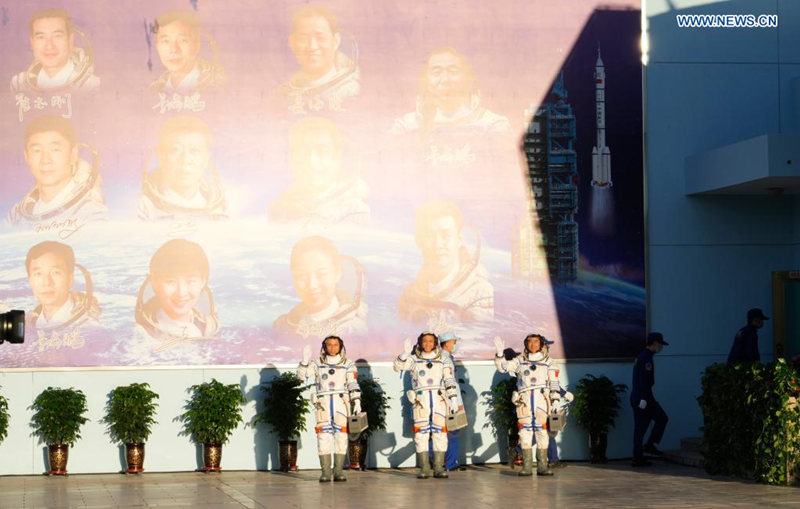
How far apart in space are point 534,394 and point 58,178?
23.1 ft

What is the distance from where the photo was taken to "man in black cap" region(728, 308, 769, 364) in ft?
56.7

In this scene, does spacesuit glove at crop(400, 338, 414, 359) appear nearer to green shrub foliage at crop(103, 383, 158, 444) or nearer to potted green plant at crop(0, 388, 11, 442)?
green shrub foliage at crop(103, 383, 158, 444)

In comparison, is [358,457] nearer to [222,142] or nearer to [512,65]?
[222,142]

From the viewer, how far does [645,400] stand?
17.7 metres

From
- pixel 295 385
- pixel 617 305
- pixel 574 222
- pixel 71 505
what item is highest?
pixel 574 222

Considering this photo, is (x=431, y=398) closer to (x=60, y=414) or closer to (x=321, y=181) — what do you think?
(x=321, y=181)

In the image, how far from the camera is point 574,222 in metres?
18.5

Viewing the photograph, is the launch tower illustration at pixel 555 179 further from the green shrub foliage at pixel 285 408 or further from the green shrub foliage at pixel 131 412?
the green shrub foliage at pixel 131 412

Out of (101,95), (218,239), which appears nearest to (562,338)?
(218,239)

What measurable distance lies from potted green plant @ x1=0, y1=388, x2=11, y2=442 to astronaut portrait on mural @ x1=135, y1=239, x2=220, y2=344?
202cm

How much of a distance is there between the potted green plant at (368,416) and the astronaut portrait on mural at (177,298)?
2.19 meters

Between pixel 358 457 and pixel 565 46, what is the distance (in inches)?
258

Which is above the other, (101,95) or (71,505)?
(101,95)
